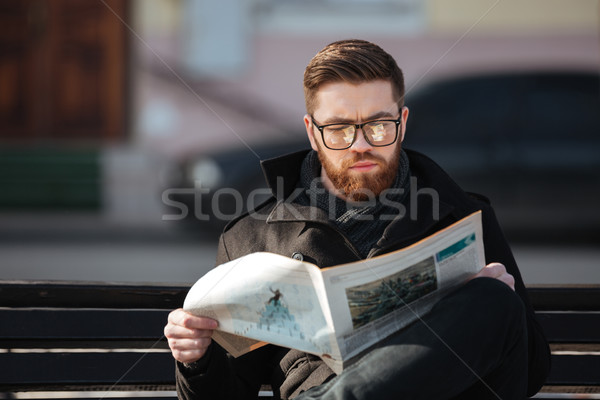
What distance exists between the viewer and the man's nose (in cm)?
224

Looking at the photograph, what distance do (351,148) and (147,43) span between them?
8.63 meters

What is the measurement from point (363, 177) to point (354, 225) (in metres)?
0.14

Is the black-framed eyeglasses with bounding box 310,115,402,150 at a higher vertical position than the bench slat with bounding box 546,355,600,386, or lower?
higher

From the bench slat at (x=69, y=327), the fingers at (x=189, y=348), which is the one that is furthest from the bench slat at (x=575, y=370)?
the bench slat at (x=69, y=327)

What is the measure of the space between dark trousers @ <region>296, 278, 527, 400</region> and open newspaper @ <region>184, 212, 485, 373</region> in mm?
73

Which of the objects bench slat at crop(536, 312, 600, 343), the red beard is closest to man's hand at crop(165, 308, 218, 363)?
the red beard

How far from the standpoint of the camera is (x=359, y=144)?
2.24 m

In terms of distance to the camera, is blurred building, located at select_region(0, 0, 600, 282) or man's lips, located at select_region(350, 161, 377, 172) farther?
blurred building, located at select_region(0, 0, 600, 282)

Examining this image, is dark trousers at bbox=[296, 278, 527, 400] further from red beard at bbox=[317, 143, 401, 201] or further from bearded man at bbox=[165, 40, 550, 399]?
red beard at bbox=[317, 143, 401, 201]

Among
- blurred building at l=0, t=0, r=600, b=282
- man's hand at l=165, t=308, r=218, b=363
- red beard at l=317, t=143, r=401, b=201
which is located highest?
blurred building at l=0, t=0, r=600, b=282

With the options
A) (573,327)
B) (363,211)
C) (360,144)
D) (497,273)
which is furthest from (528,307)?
(360,144)

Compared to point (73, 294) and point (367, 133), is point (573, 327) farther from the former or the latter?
point (73, 294)

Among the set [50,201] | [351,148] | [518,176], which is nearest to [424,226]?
[351,148]

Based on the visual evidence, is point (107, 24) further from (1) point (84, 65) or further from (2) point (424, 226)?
(2) point (424, 226)
